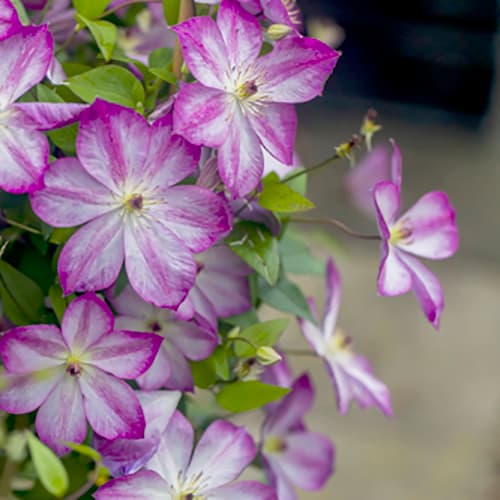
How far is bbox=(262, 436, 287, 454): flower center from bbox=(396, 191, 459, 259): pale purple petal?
15 cm

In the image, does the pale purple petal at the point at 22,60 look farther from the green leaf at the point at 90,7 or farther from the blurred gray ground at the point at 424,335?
the blurred gray ground at the point at 424,335

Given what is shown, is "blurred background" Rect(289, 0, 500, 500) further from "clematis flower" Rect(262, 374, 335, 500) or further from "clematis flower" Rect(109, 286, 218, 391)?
"clematis flower" Rect(109, 286, 218, 391)

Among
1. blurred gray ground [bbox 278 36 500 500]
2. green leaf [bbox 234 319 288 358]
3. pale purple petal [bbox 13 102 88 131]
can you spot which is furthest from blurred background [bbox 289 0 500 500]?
pale purple petal [bbox 13 102 88 131]

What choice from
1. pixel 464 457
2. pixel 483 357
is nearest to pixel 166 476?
pixel 464 457

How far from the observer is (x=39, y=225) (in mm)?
406

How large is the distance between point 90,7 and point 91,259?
0.14 meters

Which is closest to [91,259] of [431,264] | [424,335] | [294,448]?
[294,448]

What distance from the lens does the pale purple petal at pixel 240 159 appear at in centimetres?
35

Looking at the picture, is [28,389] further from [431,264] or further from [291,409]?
[431,264]

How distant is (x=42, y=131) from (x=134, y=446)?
128mm

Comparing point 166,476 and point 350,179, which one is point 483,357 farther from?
point 166,476

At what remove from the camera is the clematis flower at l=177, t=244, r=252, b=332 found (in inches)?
16.7

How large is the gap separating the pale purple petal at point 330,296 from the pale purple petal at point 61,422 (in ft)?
0.61

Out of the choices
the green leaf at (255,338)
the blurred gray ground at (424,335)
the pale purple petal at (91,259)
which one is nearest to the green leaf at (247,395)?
the green leaf at (255,338)
